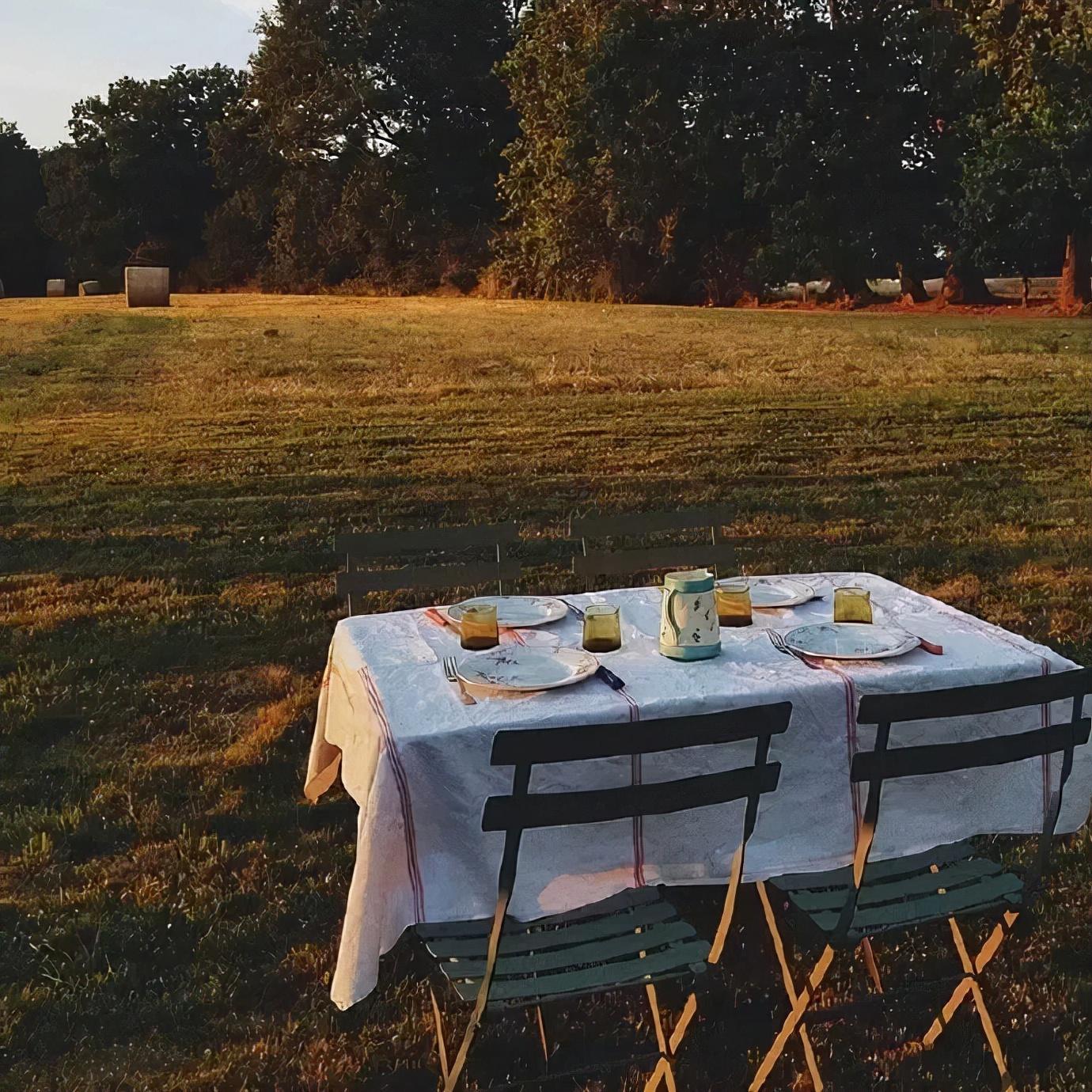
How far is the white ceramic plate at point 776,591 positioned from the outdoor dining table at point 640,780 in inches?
11.7

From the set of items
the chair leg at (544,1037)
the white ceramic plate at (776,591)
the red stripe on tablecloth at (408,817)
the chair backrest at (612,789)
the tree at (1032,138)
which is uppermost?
the tree at (1032,138)

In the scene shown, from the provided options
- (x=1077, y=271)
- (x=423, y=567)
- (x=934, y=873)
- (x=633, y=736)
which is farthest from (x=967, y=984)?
(x=1077, y=271)

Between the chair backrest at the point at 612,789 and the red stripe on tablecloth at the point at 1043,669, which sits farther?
the red stripe on tablecloth at the point at 1043,669

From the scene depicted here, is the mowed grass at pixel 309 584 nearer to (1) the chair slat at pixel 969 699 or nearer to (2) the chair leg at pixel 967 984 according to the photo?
(2) the chair leg at pixel 967 984

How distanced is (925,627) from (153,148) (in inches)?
2549

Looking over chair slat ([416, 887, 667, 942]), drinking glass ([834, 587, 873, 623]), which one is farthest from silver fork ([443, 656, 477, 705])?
drinking glass ([834, 587, 873, 623])

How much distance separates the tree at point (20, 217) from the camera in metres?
62.7

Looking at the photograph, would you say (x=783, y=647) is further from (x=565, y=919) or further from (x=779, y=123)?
(x=779, y=123)

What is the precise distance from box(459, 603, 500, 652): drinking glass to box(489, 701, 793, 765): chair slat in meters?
0.92

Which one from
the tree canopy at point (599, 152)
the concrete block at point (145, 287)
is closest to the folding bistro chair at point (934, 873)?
the tree canopy at point (599, 152)

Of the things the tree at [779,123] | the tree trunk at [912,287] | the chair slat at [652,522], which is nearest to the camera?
the chair slat at [652,522]

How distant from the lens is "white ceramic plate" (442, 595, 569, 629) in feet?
12.0

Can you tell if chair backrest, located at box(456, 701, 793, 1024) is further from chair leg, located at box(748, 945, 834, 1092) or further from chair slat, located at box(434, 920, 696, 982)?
chair leg, located at box(748, 945, 834, 1092)

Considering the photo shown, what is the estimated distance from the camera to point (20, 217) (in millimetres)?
63219
